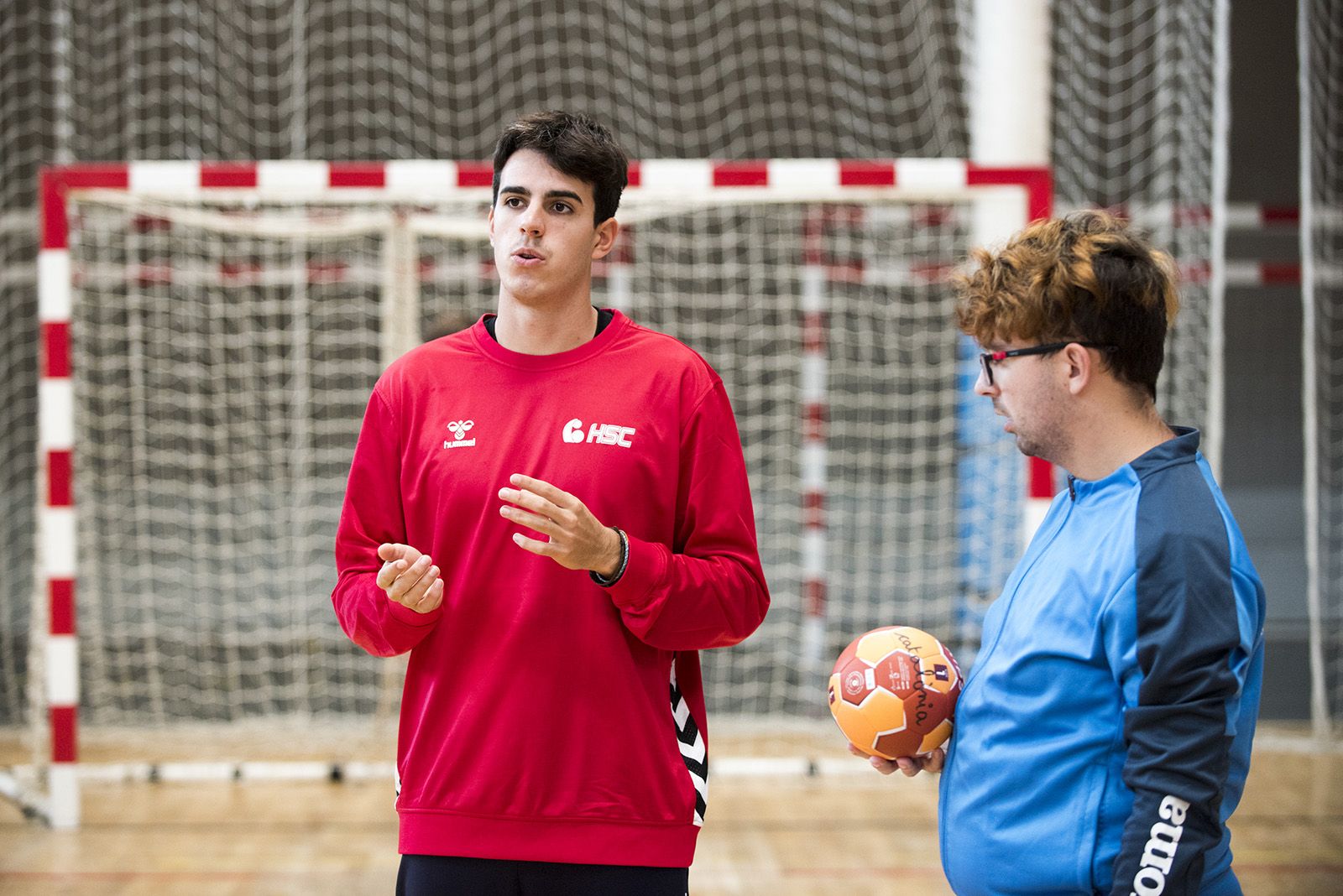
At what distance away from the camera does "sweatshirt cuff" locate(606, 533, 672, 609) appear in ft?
5.05

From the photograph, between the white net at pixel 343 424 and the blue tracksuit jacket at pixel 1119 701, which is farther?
the white net at pixel 343 424

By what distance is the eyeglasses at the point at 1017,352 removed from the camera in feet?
4.70

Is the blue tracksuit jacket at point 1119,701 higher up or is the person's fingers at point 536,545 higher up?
the person's fingers at point 536,545

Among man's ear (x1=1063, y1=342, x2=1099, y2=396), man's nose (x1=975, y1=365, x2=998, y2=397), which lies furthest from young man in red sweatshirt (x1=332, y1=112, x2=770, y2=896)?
man's ear (x1=1063, y1=342, x2=1099, y2=396)

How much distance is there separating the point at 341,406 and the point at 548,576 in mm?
8366

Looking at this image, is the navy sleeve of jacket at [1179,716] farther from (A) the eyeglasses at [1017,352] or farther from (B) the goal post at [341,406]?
(B) the goal post at [341,406]

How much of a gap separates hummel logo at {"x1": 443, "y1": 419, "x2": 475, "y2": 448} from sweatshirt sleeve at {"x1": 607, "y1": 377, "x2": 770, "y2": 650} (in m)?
0.26

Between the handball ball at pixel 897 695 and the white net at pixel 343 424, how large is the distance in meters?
2.36

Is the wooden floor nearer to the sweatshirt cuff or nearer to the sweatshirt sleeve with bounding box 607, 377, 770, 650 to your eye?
the sweatshirt sleeve with bounding box 607, 377, 770, 650

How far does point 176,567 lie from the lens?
7480mm

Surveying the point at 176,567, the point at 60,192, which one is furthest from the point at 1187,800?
the point at 176,567

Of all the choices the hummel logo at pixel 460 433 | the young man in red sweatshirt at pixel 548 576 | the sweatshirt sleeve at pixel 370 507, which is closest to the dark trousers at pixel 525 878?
the young man in red sweatshirt at pixel 548 576

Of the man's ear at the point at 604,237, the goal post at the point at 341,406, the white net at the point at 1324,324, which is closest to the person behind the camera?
the man's ear at the point at 604,237

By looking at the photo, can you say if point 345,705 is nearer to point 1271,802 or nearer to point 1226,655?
point 1271,802
